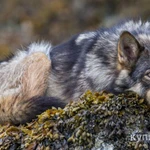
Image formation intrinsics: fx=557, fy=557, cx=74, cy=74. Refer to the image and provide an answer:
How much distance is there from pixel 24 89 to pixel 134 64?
6.92ft

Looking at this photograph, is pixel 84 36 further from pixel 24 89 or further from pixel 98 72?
pixel 24 89

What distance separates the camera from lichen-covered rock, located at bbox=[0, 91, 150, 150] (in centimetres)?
705

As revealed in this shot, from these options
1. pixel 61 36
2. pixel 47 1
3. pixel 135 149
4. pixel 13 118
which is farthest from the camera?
pixel 47 1

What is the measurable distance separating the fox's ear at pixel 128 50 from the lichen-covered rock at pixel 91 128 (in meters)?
0.79

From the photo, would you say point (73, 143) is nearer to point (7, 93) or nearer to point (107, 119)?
point (107, 119)

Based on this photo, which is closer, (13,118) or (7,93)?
(13,118)

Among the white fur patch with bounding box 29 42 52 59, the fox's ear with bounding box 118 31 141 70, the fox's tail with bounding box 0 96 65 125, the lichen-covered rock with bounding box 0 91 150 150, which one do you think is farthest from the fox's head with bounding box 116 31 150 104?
the white fur patch with bounding box 29 42 52 59

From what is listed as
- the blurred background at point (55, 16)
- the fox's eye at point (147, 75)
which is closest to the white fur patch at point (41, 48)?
the fox's eye at point (147, 75)

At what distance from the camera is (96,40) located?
30.8 feet

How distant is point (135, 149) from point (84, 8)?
685 inches

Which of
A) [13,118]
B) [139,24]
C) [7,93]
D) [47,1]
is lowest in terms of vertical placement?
[13,118]

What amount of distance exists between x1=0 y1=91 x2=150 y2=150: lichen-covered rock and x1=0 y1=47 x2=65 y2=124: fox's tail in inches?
33.7

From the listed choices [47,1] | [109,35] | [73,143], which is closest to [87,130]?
[73,143]

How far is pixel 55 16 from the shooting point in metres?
24.0
